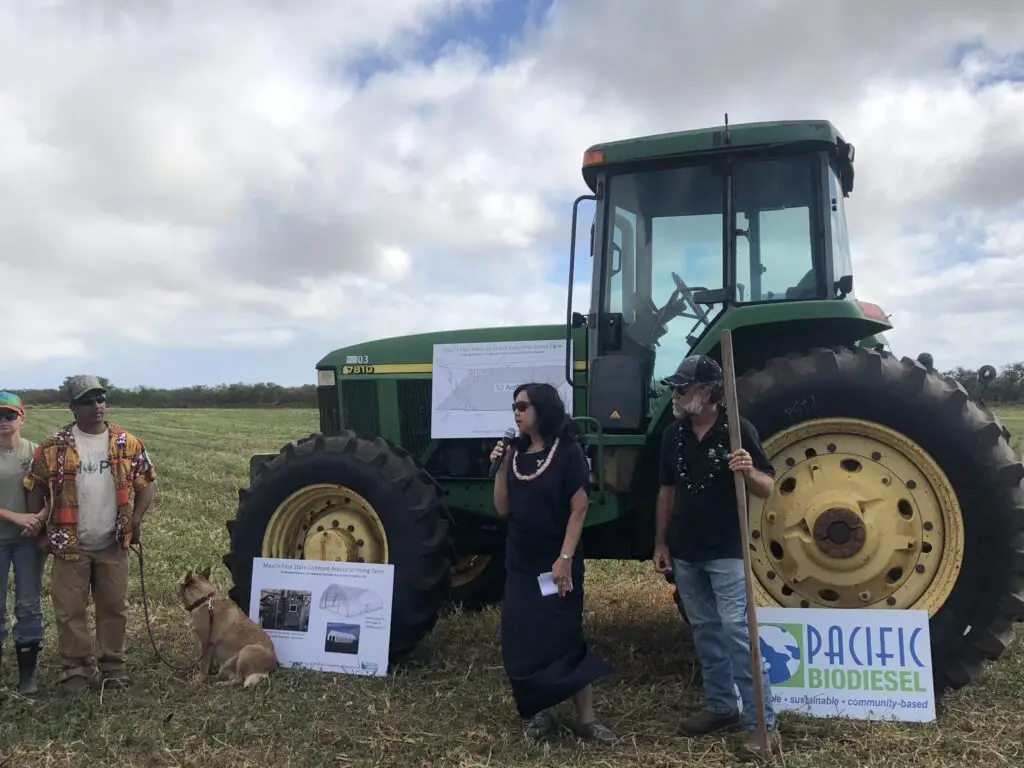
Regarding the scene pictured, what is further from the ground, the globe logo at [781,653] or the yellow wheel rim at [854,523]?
the yellow wheel rim at [854,523]

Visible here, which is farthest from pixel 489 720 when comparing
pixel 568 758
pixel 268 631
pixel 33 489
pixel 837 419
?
pixel 33 489

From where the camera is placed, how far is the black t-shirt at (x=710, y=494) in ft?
12.8

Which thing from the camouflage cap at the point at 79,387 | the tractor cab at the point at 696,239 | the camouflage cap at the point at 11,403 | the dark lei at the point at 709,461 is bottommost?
the dark lei at the point at 709,461

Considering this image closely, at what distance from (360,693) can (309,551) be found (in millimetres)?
1007

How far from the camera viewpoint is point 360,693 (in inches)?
184

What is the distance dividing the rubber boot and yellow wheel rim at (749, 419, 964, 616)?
3.68 metres

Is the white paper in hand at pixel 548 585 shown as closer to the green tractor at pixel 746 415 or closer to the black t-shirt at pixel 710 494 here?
the black t-shirt at pixel 710 494

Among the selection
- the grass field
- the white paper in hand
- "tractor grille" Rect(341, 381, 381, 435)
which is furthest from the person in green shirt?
the white paper in hand

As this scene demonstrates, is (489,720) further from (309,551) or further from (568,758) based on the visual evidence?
(309,551)

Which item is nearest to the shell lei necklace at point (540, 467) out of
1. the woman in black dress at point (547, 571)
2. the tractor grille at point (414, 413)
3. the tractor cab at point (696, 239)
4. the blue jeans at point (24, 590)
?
the woman in black dress at point (547, 571)

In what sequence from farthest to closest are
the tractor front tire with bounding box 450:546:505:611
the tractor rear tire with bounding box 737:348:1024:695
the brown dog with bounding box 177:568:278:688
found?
the tractor front tire with bounding box 450:546:505:611
the brown dog with bounding box 177:568:278:688
the tractor rear tire with bounding box 737:348:1024:695

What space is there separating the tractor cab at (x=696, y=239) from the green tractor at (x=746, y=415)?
0.03 ft

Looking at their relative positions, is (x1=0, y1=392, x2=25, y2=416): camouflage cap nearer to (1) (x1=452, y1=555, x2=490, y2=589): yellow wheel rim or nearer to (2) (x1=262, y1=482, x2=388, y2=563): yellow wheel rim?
(2) (x1=262, y1=482, x2=388, y2=563): yellow wheel rim

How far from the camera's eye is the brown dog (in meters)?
4.84
